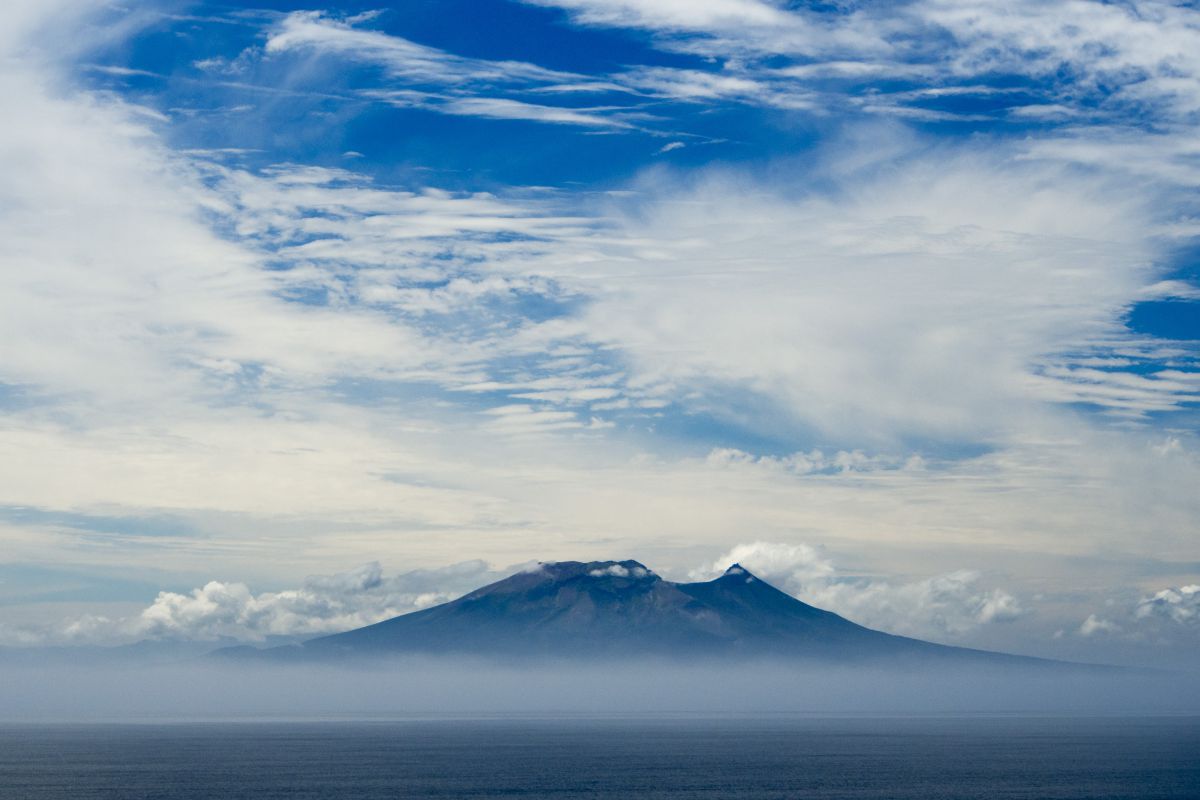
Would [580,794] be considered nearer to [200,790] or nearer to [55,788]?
[200,790]

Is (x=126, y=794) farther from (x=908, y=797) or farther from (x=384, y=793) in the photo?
(x=908, y=797)

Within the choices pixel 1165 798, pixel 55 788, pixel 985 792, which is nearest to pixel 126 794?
pixel 55 788

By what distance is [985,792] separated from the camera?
18850cm

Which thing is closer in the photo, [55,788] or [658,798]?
[658,798]

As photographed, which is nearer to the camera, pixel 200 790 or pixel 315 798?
pixel 315 798

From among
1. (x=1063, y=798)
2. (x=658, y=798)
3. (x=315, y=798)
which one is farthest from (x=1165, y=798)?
(x=315, y=798)

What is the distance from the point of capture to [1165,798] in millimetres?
178000

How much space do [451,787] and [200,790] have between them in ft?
126

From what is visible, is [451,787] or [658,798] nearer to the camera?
[658,798]

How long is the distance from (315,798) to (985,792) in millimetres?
101006

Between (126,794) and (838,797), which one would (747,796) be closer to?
(838,797)

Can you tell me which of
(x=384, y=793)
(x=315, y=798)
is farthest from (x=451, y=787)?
(x=315, y=798)

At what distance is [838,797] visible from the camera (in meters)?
179

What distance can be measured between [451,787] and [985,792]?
83.4m
